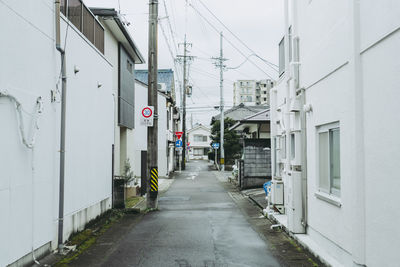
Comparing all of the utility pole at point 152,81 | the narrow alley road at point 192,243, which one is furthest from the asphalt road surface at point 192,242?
the utility pole at point 152,81

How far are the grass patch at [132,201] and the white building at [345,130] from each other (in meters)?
6.23

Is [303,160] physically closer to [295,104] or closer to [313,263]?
[295,104]

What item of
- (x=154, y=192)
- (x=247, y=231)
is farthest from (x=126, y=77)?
(x=247, y=231)

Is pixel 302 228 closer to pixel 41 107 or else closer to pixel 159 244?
pixel 159 244

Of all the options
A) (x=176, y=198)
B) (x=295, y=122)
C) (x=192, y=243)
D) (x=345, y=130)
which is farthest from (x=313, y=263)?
(x=176, y=198)

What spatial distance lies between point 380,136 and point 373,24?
1439mm

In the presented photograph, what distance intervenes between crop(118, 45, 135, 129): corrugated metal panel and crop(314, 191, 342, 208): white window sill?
9.83m

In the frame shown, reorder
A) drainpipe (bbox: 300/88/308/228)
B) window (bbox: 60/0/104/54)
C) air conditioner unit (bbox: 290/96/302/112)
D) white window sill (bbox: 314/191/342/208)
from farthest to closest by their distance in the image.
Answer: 1. air conditioner unit (bbox: 290/96/302/112)
2. drainpipe (bbox: 300/88/308/228)
3. window (bbox: 60/0/104/54)
4. white window sill (bbox: 314/191/342/208)

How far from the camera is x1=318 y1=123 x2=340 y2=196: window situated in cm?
655

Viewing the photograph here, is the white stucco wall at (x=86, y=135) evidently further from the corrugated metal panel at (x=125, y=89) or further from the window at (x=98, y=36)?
the corrugated metal panel at (x=125, y=89)

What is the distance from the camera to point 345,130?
18.9 ft

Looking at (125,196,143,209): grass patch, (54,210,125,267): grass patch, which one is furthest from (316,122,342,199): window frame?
(125,196,143,209): grass patch

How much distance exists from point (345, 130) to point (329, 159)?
4.10 ft

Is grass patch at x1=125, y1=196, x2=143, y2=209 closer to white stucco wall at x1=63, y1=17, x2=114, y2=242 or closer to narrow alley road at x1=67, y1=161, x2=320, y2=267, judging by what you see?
narrow alley road at x1=67, y1=161, x2=320, y2=267
